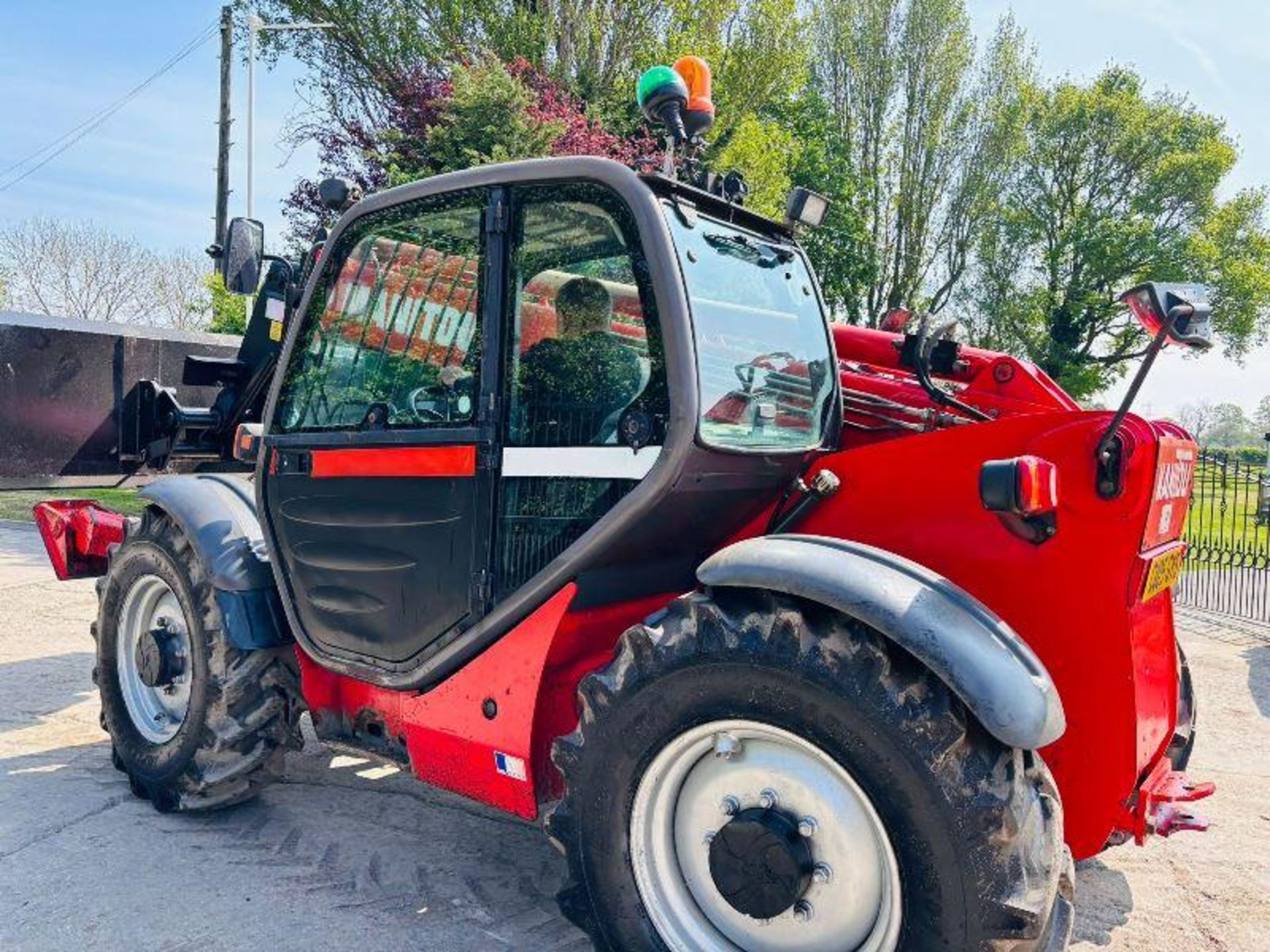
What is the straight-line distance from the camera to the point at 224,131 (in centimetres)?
2081

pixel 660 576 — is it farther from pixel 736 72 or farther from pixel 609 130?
pixel 736 72

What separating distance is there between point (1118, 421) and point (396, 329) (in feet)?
6.82

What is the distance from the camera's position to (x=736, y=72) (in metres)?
15.7

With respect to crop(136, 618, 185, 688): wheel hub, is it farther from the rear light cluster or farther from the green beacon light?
the rear light cluster

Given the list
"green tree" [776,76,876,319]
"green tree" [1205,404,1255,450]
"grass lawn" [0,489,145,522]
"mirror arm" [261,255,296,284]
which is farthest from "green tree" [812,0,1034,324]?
"green tree" [1205,404,1255,450]

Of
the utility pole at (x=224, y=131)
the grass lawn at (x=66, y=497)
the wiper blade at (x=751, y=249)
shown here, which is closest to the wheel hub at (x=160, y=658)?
the wiper blade at (x=751, y=249)

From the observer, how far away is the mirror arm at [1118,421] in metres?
2.14

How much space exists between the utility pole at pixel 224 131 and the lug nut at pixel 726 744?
68.8ft

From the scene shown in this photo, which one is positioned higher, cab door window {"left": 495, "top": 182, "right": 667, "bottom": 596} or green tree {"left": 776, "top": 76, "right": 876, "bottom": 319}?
green tree {"left": 776, "top": 76, "right": 876, "bottom": 319}

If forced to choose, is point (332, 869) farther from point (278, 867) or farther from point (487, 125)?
point (487, 125)

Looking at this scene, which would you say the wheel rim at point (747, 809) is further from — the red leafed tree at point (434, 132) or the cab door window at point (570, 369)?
the red leafed tree at point (434, 132)

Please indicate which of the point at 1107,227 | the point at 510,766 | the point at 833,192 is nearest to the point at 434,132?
the point at 510,766

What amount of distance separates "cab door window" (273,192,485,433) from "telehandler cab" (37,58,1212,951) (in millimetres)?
13

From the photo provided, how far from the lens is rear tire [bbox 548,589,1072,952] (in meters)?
1.97
